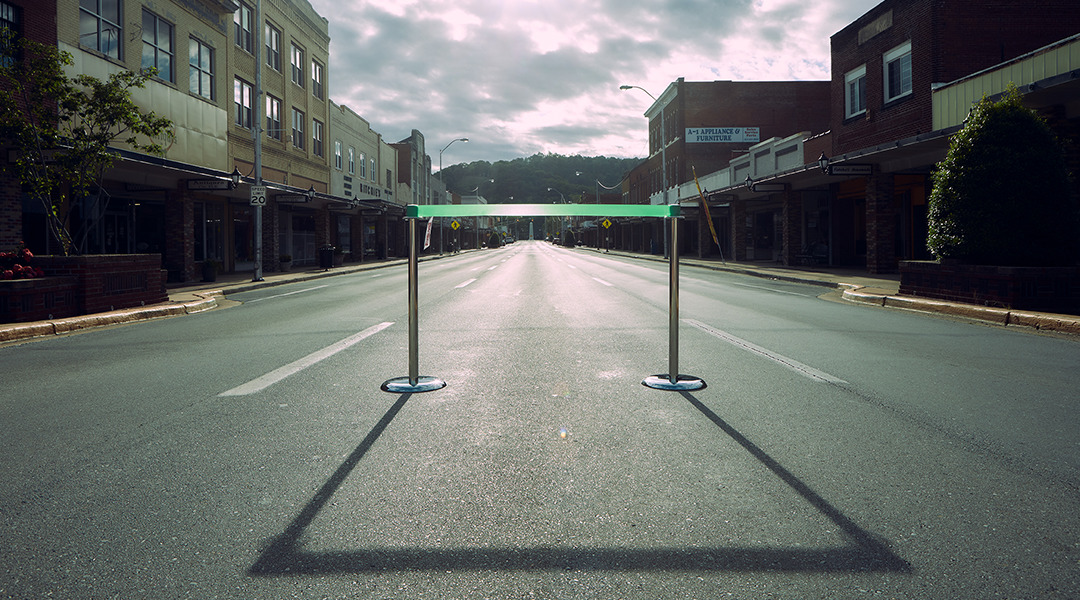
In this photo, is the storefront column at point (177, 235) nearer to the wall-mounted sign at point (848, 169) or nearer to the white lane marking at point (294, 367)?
the white lane marking at point (294, 367)

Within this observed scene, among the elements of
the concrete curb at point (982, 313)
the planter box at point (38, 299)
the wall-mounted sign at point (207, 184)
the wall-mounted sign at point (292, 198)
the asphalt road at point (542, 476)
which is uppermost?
the wall-mounted sign at point (292, 198)

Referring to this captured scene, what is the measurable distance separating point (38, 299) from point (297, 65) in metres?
28.2

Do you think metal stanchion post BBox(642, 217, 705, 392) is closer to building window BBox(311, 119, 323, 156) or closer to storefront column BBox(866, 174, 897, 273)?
storefront column BBox(866, 174, 897, 273)

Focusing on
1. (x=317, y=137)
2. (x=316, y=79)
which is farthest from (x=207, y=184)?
(x=316, y=79)

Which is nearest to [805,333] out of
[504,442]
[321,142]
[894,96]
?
[504,442]

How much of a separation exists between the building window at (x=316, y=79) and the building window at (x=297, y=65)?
4.81 ft

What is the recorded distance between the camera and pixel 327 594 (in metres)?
2.53

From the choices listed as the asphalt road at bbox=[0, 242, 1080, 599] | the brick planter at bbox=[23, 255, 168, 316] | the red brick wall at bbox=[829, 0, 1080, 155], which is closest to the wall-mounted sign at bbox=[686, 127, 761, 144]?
the red brick wall at bbox=[829, 0, 1080, 155]

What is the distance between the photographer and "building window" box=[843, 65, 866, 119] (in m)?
27.2

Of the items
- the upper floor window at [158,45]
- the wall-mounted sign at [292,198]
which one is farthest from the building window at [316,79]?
the upper floor window at [158,45]

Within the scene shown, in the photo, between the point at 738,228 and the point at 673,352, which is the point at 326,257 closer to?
the point at 738,228

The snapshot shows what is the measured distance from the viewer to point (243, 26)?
29531 mm

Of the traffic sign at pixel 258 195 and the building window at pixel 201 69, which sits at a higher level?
the building window at pixel 201 69

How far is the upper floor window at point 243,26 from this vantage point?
2891cm
